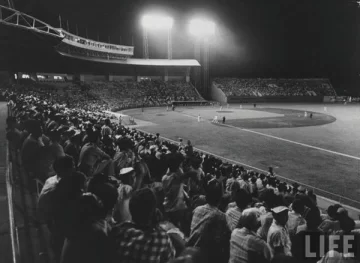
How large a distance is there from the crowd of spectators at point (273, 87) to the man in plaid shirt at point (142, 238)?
2664 inches

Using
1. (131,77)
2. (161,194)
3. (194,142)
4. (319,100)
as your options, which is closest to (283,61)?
(319,100)

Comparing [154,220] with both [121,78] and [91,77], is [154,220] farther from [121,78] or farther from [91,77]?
[121,78]

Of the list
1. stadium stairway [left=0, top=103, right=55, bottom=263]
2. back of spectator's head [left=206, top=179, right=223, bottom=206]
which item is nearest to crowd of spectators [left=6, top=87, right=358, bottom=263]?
back of spectator's head [left=206, top=179, right=223, bottom=206]

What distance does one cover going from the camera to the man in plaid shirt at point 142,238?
2662mm

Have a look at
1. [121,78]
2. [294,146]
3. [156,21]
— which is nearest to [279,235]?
[294,146]

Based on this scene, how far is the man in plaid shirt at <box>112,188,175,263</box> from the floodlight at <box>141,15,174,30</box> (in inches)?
2599

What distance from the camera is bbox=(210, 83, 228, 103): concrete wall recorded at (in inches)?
2717

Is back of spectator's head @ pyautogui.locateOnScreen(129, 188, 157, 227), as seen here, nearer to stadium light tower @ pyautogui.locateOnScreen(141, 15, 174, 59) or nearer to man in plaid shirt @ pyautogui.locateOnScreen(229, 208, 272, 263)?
man in plaid shirt @ pyautogui.locateOnScreen(229, 208, 272, 263)

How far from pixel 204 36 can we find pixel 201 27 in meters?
3.43

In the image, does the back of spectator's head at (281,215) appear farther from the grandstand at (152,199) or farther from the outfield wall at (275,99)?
the outfield wall at (275,99)

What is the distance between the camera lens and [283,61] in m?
76.9

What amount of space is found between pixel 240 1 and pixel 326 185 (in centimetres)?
6483

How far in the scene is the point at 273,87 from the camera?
74188 millimetres

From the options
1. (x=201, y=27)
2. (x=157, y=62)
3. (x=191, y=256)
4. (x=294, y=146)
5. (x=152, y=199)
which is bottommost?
(x=294, y=146)
